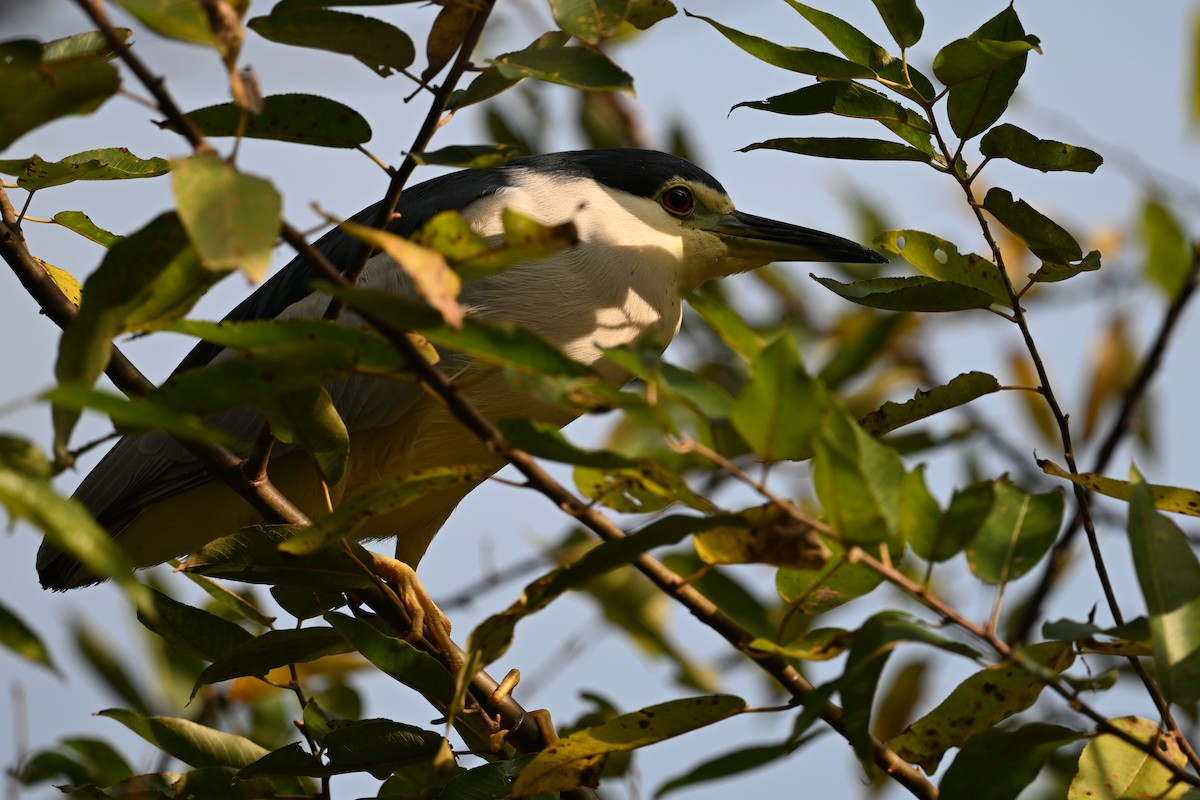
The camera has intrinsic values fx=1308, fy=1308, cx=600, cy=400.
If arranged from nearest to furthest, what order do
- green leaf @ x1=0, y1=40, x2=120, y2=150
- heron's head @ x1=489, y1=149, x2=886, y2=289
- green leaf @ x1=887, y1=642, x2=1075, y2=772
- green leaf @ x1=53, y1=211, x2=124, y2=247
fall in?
green leaf @ x1=0, y1=40, x2=120, y2=150
green leaf @ x1=887, y1=642, x2=1075, y2=772
green leaf @ x1=53, y1=211, x2=124, y2=247
heron's head @ x1=489, y1=149, x2=886, y2=289

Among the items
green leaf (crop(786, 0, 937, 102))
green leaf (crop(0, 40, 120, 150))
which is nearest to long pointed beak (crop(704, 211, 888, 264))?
green leaf (crop(786, 0, 937, 102))

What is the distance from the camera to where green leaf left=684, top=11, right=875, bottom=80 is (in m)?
1.54

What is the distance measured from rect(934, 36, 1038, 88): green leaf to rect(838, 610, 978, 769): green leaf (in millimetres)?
714

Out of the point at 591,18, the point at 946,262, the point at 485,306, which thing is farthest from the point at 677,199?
the point at 591,18

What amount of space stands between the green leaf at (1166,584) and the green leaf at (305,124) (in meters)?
0.85

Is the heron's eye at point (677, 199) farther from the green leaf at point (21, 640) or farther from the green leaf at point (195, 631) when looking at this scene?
the green leaf at point (21, 640)

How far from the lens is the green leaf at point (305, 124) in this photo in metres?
1.34

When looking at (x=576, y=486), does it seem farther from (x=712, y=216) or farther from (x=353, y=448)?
(x=712, y=216)

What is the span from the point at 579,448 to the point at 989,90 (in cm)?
82

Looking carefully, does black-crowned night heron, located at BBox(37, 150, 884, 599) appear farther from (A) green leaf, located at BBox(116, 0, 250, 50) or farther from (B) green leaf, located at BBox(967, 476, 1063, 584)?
(A) green leaf, located at BBox(116, 0, 250, 50)

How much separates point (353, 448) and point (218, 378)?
5.15 feet

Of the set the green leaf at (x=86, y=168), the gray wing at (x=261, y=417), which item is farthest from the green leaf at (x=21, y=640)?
the gray wing at (x=261, y=417)

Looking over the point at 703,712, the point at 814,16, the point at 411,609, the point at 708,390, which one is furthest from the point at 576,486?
the point at 411,609

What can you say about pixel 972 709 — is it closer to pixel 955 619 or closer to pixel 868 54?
pixel 955 619
